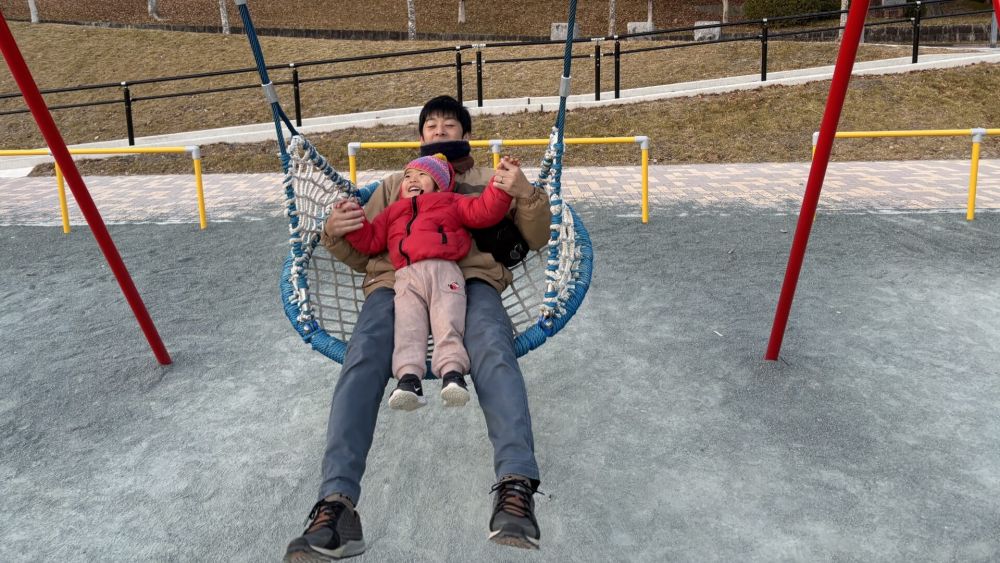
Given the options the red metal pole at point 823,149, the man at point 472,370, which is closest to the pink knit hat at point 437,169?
the man at point 472,370

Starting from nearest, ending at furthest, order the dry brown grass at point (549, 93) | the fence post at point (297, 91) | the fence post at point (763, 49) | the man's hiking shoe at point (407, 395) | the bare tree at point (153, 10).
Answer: the man's hiking shoe at point (407, 395)
the dry brown grass at point (549, 93)
the fence post at point (297, 91)
the fence post at point (763, 49)
the bare tree at point (153, 10)

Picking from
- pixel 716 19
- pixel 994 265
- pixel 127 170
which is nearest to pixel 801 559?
pixel 994 265

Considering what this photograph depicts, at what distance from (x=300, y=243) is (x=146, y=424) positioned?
93 cm

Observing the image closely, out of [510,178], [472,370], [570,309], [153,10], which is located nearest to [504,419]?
[472,370]

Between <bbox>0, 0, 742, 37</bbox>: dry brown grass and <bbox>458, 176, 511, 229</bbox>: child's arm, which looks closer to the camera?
<bbox>458, 176, 511, 229</bbox>: child's arm

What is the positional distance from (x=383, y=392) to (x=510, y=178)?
2.60 feet

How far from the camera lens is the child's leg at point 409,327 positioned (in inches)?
90.7

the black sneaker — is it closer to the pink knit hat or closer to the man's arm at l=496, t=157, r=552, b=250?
the man's arm at l=496, t=157, r=552, b=250

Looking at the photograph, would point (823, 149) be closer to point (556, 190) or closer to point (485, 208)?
point (556, 190)

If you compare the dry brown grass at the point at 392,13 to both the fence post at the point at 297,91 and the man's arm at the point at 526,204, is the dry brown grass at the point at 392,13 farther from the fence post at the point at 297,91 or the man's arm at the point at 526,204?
the man's arm at the point at 526,204

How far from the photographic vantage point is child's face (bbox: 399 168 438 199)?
9.29 feet

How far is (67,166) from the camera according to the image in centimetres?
316

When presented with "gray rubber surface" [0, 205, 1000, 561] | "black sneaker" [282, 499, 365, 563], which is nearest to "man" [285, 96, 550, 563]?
"black sneaker" [282, 499, 365, 563]

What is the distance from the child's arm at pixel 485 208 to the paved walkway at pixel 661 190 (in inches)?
156
